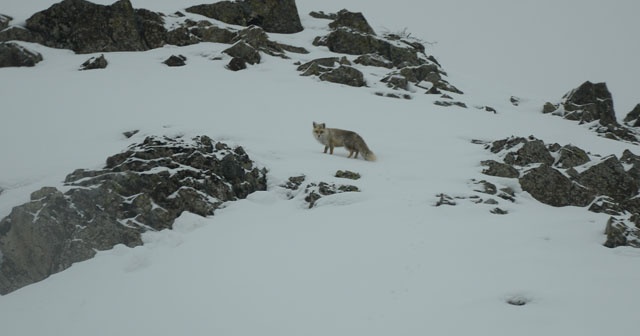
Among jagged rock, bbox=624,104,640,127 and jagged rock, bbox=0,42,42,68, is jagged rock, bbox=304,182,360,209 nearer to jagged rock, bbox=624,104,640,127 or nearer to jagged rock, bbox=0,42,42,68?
jagged rock, bbox=0,42,42,68

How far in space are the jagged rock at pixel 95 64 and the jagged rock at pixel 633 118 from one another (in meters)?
32.7

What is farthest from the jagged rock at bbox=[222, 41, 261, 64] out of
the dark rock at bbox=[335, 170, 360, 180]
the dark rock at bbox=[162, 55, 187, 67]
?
the dark rock at bbox=[335, 170, 360, 180]

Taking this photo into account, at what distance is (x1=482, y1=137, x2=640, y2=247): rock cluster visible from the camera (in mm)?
12945

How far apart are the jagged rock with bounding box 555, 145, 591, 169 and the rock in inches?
548

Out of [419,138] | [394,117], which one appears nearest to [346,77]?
[394,117]

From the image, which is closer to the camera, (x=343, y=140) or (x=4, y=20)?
(x=343, y=140)

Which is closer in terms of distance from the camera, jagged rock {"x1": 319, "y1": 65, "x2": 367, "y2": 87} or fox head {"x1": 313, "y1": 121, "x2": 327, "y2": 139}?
fox head {"x1": 313, "y1": 121, "x2": 327, "y2": 139}

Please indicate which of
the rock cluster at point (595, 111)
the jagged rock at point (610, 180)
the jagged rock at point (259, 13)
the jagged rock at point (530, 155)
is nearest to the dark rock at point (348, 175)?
the jagged rock at point (530, 155)

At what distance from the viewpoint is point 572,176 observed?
13820 mm

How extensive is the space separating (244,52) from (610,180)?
22.1 m

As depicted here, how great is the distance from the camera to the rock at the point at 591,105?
28570 millimetres

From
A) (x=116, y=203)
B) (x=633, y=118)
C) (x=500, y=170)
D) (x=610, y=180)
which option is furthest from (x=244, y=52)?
(x=633, y=118)

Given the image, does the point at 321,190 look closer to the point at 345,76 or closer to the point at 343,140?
the point at 343,140

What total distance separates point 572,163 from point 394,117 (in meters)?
8.52
